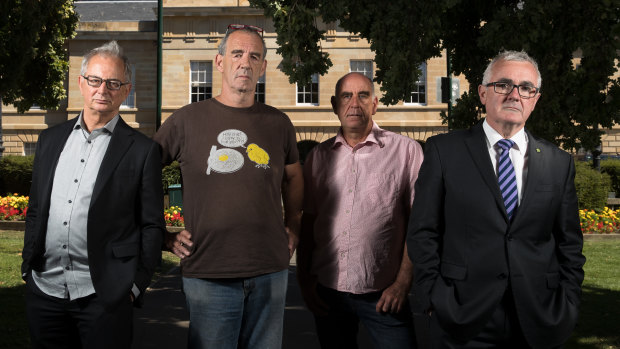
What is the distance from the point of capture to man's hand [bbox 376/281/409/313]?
358 centimetres

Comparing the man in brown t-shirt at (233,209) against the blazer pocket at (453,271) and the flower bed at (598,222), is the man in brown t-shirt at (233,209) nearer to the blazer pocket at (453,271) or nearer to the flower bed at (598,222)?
the blazer pocket at (453,271)

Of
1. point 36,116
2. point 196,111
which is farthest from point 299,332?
point 36,116

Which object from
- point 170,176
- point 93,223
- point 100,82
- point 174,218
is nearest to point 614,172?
point 170,176

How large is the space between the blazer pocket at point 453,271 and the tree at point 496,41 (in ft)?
12.9

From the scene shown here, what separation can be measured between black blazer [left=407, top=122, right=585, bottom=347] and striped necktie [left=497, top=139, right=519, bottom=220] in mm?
53

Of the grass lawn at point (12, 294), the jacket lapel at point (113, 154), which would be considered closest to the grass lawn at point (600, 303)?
the jacket lapel at point (113, 154)

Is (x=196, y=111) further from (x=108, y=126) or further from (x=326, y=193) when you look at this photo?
(x=326, y=193)

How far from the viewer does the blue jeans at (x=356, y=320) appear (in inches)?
143

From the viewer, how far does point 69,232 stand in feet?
10.1

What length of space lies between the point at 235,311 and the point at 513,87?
1697mm

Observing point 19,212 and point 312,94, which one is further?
point 312,94

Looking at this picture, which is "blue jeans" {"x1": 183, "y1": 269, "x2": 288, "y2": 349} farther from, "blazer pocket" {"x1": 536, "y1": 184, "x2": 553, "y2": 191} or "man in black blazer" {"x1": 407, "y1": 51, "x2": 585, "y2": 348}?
"blazer pocket" {"x1": 536, "y1": 184, "x2": 553, "y2": 191}

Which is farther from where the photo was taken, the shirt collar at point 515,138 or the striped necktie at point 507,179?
the shirt collar at point 515,138

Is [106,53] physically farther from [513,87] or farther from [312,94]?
[312,94]
